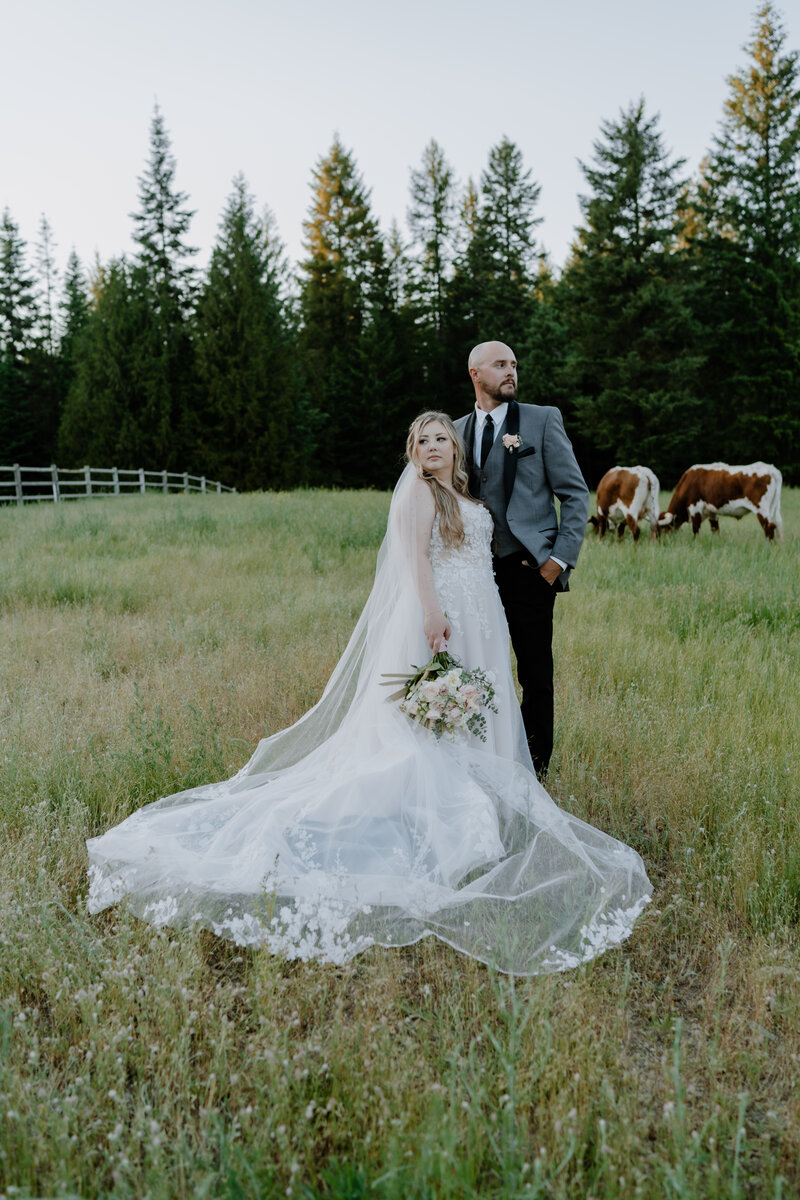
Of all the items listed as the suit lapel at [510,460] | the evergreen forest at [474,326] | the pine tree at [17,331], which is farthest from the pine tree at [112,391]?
the suit lapel at [510,460]

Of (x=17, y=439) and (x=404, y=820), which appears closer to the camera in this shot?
(x=404, y=820)

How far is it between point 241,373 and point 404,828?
3381cm

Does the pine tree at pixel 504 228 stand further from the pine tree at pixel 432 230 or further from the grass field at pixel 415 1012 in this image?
the grass field at pixel 415 1012

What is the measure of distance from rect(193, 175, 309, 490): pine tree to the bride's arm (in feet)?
107

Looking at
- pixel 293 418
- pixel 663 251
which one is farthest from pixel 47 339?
pixel 663 251

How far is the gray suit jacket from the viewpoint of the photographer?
13.8 feet

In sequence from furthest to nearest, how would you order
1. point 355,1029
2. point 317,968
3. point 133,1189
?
point 317,968
point 355,1029
point 133,1189

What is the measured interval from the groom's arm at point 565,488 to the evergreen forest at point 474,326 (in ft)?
100

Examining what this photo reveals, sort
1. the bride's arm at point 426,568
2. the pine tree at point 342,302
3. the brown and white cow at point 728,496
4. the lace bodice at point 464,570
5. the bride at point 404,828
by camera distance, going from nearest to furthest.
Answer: the bride at point 404,828, the bride's arm at point 426,568, the lace bodice at point 464,570, the brown and white cow at point 728,496, the pine tree at point 342,302

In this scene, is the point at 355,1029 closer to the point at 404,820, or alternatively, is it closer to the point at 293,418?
the point at 404,820

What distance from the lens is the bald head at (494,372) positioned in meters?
4.19

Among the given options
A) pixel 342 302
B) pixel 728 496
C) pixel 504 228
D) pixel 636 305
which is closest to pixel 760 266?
pixel 636 305

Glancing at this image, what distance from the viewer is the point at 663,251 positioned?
3294 centimetres

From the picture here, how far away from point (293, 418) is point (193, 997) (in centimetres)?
3527
